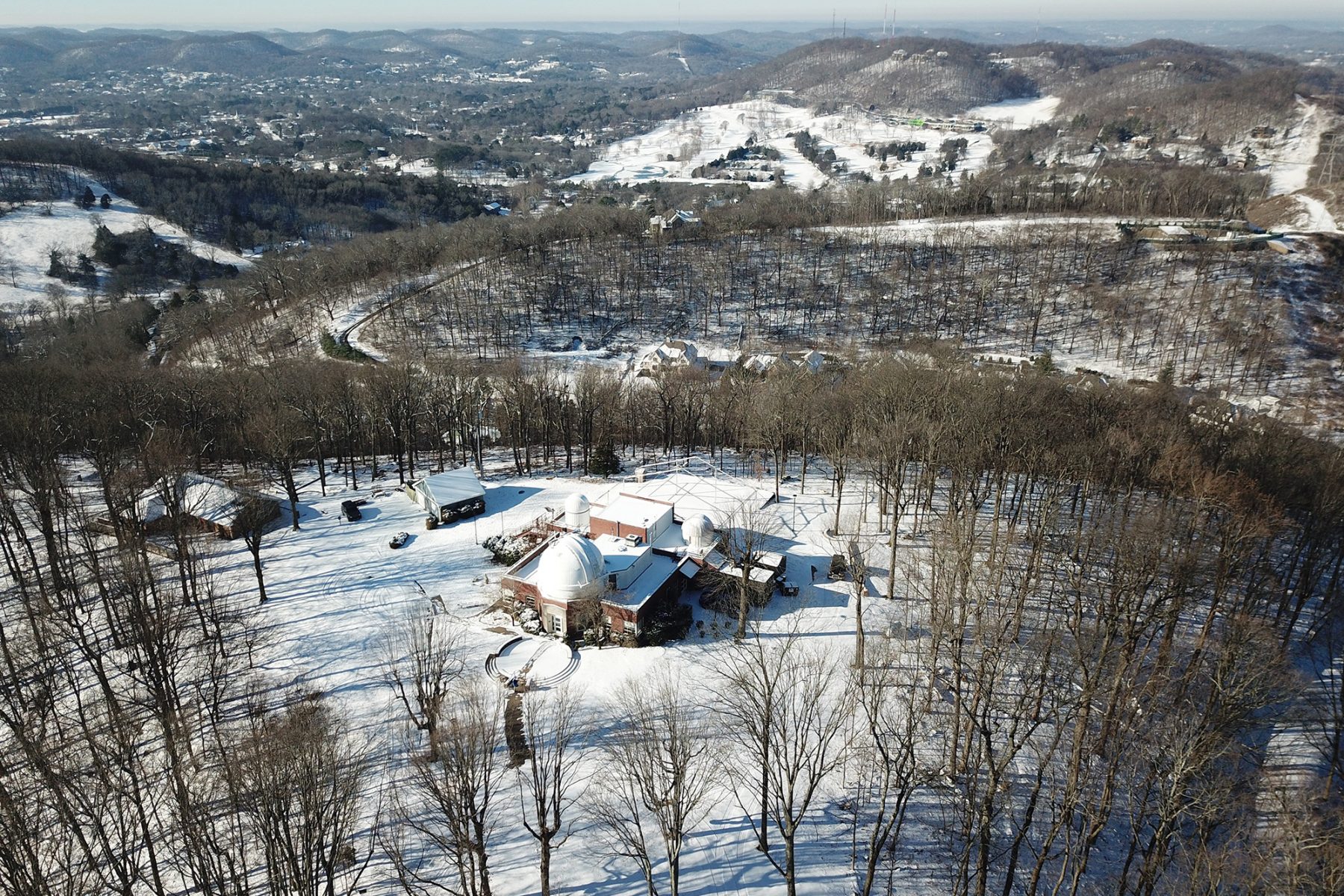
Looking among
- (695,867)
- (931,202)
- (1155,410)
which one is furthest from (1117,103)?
(695,867)

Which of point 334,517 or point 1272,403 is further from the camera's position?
point 1272,403

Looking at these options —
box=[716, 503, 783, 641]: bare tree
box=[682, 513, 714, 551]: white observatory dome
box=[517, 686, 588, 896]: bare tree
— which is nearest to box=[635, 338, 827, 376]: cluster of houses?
box=[682, 513, 714, 551]: white observatory dome

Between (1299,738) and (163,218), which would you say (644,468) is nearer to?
(1299,738)

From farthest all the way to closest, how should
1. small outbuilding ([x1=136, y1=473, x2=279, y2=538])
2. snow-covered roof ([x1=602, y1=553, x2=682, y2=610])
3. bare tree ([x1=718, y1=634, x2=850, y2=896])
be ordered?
small outbuilding ([x1=136, y1=473, x2=279, y2=538]), snow-covered roof ([x1=602, y1=553, x2=682, y2=610]), bare tree ([x1=718, y1=634, x2=850, y2=896])

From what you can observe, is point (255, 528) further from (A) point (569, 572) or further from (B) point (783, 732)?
(B) point (783, 732)

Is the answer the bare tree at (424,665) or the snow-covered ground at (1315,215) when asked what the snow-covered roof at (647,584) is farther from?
the snow-covered ground at (1315,215)

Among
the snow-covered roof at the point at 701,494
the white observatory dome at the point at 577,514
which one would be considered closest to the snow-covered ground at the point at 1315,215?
the snow-covered roof at the point at 701,494

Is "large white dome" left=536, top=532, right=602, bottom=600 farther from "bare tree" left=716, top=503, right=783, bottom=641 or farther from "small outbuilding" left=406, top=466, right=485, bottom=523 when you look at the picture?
"small outbuilding" left=406, top=466, right=485, bottom=523

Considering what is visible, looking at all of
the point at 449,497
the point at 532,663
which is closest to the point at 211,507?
the point at 449,497
